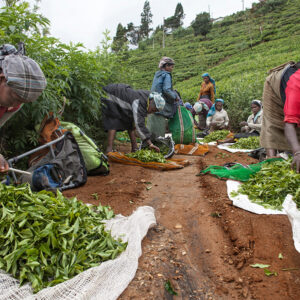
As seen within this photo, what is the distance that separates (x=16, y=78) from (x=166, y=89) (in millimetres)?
4248

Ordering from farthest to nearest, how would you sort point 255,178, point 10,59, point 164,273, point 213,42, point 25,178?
point 213,42 → point 255,178 → point 25,178 → point 10,59 → point 164,273

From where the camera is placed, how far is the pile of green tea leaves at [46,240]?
1487mm

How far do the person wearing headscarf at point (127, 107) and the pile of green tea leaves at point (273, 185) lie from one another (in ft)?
7.18

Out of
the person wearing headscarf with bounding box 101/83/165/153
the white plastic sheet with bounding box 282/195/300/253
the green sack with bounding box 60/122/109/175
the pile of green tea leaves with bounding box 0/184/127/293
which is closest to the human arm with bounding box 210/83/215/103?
the person wearing headscarf with bounding box 101/83/165/153

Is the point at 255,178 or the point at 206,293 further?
the point at 255,178

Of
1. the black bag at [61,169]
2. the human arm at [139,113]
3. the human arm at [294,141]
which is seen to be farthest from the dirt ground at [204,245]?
the human arm at [139,113]

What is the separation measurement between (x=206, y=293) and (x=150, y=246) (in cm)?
58

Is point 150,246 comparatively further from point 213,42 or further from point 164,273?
point 213,42

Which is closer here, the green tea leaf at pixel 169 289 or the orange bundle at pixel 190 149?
the green tea leaf at pixel 169 289

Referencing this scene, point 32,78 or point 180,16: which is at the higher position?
point 180,16

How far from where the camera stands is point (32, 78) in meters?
1.94

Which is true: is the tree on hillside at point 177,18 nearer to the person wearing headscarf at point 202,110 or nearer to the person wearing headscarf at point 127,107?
the person wearing headscarf at point 202,110

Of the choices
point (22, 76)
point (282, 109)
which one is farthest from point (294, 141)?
point (22, 76)

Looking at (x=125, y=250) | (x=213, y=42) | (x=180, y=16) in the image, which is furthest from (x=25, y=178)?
(x=180, y=16)
